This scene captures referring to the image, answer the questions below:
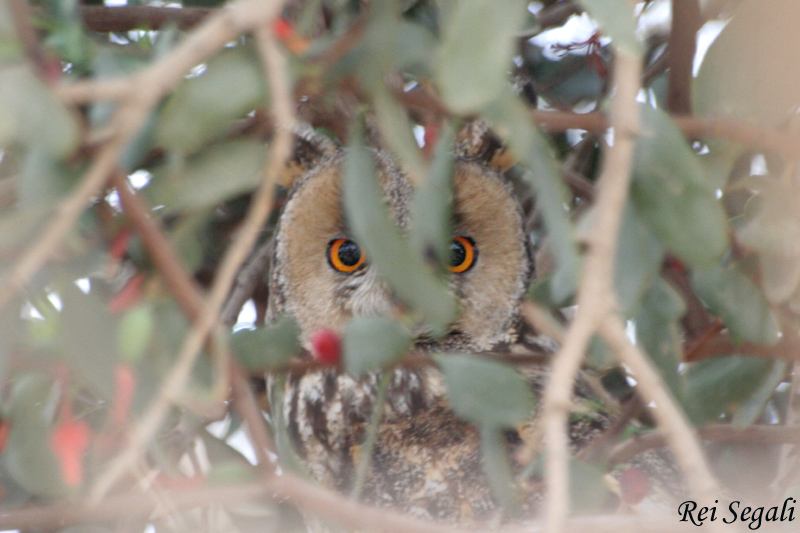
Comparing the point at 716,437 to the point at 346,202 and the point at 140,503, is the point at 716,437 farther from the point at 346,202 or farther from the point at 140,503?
the point at 140,503

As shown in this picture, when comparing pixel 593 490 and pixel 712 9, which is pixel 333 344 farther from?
pixel 712 9

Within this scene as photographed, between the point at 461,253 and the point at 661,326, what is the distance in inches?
37.3

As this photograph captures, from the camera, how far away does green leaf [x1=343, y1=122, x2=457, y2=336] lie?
0.78 m

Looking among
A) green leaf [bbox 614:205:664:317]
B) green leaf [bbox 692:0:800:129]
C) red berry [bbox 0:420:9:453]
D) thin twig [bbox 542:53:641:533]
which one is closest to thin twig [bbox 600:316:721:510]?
thin twig [bbox 542:53:641:533]

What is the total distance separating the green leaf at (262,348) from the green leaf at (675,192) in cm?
44

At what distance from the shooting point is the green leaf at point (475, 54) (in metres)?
0.68

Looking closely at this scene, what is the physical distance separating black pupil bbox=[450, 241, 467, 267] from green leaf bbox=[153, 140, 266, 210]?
3.57 feet

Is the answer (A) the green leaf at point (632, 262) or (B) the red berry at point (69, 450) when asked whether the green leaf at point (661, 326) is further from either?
(B) the red berry at point (69, 450)

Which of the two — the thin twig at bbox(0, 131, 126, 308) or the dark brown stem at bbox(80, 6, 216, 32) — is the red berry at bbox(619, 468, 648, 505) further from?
the dark brown stem at bbox(80, 6, 216, 32)

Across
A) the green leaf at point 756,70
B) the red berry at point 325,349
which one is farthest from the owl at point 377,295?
the green leaf at point 756,70

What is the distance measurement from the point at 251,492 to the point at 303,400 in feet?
4.02

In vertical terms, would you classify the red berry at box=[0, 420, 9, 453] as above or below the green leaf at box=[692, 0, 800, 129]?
below

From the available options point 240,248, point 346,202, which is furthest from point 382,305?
point 240,248

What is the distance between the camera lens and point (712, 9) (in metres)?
1.36
